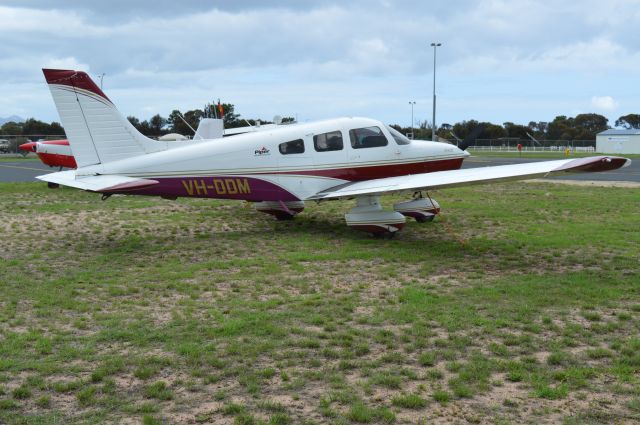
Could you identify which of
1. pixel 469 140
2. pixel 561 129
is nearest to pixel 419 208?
pixel 469 140

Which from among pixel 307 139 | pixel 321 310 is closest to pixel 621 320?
pixel 321 310

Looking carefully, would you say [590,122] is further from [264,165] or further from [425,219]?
[264,165]

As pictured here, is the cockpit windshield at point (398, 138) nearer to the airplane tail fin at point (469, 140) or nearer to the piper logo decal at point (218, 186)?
the airplane tail fin at point (469, 140)

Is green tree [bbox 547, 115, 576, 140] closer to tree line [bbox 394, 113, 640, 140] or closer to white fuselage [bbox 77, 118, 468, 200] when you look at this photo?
tree line [bbox 394, 113, 640, 140]

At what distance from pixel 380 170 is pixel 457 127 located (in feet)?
271

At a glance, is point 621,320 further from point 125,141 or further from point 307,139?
point 125,141

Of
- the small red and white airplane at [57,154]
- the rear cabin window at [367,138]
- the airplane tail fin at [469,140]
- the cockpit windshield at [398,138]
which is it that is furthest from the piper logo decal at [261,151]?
the small red and white airplane at [57,154]

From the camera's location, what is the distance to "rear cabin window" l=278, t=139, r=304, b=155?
40.6 feet

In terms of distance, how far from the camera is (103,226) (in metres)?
13.3

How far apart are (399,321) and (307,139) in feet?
22.6

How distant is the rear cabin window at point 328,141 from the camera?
498 inches

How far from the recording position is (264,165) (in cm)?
1223

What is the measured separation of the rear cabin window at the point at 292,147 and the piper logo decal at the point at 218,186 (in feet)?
3.27

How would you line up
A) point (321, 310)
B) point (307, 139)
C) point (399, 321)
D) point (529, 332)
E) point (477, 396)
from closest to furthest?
point (477, 396) → point (529, 332) → point (399, 321) → point (321, 310) → point (307, 139)
